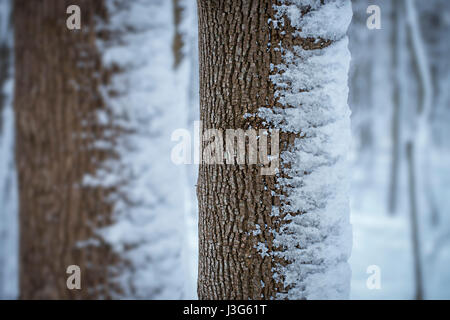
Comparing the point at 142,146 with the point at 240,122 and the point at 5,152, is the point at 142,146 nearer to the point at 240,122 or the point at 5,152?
the point at 240,122

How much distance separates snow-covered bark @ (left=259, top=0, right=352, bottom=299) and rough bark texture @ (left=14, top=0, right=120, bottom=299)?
0.85 meters

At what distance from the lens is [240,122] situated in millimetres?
1303

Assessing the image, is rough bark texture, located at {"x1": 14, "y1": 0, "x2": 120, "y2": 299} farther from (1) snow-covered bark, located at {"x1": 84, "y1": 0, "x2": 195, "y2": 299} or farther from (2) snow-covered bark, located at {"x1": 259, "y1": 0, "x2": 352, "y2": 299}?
(2) snow-covered bark, located at {"x1": 259, "y1": 0, "x2": 352, "y2": 299}

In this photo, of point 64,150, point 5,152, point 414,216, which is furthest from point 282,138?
point 414,216

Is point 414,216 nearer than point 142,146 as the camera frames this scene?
No

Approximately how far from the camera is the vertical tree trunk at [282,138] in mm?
1273

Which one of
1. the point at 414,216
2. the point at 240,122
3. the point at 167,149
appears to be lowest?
the point at 414,216

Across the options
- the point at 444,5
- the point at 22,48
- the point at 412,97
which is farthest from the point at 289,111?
the point at 412,97

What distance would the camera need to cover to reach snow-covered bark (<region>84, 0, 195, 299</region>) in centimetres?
129

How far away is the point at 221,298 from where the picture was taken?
1.39 metres

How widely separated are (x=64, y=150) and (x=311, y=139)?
3.95ft

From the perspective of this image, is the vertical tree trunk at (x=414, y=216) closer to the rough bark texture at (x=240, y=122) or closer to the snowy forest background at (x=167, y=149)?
the snowy forest background at (x=167, y=149)

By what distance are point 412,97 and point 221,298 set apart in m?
15.2
